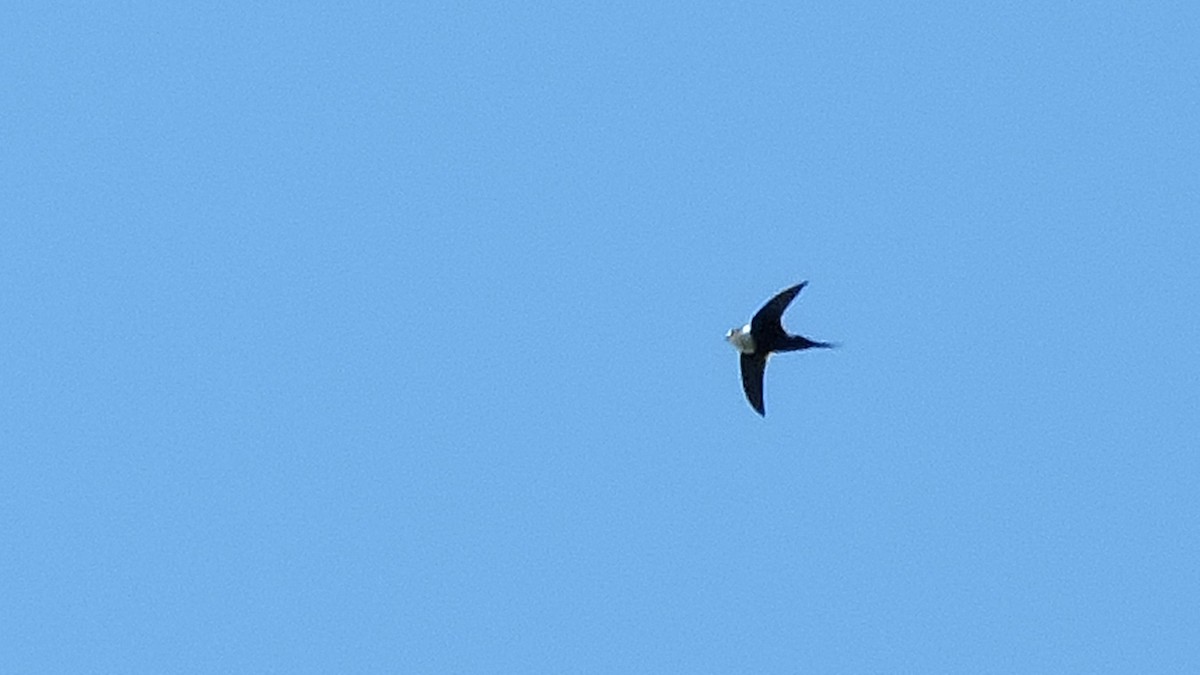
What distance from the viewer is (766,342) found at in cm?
4306

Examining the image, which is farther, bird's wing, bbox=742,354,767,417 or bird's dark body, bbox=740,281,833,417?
bird's wing, bbox=742,354,767,417

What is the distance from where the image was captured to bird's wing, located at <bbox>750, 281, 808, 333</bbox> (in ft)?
136

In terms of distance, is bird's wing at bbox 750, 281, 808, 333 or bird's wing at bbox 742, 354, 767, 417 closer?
bird's wing at bbox 750, 281, 808, 333

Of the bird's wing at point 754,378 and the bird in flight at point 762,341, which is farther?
the bird's wing at point 754,378

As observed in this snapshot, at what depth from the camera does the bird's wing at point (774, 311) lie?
41.5 m

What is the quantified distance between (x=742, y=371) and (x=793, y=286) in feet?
9.35

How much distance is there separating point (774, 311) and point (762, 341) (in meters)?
0.99

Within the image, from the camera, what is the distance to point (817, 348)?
4281cm

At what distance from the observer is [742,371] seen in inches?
Answer: 1731

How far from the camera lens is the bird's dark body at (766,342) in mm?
41906

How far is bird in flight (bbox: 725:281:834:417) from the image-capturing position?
4197 cm

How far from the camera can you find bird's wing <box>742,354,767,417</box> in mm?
43812

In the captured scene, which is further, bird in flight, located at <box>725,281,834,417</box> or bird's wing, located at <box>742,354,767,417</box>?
bird's wing, located at <box>742,354,767,417</box>

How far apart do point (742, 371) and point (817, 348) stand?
4.91ft
